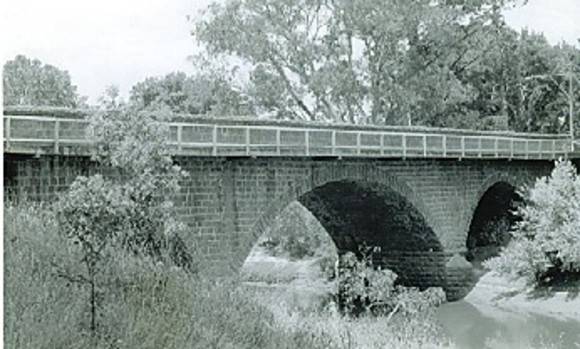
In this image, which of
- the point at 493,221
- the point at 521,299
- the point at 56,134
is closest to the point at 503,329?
the point at 521,299

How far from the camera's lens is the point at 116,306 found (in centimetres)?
1006

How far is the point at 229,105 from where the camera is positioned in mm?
42125

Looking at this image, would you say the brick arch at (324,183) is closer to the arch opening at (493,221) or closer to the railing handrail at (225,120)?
the railing handrail at (225,120)

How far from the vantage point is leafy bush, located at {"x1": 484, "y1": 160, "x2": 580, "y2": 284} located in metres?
29.0

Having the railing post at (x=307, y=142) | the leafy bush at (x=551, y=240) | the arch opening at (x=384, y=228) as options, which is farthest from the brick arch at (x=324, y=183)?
the leafy bush at (x=551, y=240)

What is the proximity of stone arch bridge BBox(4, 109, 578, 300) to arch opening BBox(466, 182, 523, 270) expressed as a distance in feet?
0.31

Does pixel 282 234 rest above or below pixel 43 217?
below

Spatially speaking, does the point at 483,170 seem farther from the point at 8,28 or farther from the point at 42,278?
the point at 8,28

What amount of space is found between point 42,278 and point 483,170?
26.1 meters

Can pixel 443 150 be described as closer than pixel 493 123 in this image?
Yes

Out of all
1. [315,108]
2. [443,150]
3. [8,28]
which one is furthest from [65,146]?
[315,108]

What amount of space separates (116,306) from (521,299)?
72.7 ft

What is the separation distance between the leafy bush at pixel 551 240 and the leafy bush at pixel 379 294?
3698 mm

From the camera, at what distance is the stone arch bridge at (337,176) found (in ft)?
56.2
